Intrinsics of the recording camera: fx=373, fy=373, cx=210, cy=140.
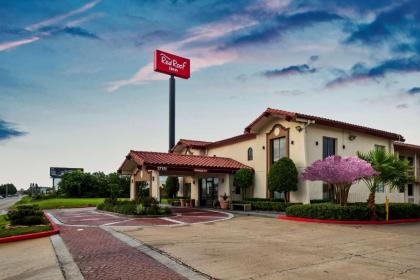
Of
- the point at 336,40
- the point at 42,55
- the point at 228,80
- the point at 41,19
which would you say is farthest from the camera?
the point at 228,80

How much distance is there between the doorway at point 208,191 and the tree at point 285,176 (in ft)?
25.9

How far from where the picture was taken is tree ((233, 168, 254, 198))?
27.0 metres

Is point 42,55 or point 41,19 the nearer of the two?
point 41,19

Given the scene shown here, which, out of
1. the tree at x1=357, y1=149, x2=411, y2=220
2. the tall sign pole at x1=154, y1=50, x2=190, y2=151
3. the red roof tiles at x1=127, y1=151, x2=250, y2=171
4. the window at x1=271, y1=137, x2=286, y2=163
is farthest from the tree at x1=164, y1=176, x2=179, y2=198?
the tree at x1=357, y1=149, x2=411, y2=220

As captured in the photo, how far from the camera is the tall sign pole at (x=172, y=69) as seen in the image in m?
45.2

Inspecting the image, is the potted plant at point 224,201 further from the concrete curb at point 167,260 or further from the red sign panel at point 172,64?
the red sign panel at point 172,64

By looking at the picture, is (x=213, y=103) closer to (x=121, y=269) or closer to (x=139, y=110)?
(x=139, y=110)

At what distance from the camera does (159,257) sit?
9.12 meters

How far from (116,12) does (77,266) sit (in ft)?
38.1

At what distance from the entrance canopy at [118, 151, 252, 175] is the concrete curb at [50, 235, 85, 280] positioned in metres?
12.5

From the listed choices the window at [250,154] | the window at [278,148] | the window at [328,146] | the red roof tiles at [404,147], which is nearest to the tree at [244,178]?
the window at [250,154]

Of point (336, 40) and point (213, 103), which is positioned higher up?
point (336, 40)

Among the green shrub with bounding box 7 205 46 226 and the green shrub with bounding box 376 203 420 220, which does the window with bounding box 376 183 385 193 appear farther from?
the green shrub with bounding box 7 205 46 226

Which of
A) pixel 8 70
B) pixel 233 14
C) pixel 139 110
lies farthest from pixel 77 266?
pixel 139 110
